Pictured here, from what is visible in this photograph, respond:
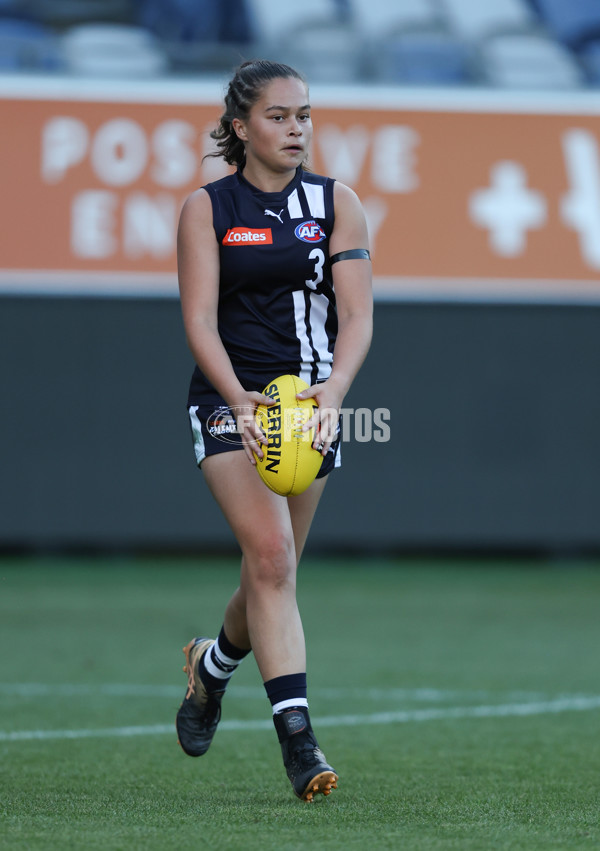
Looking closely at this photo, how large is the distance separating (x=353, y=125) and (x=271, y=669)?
367 inches

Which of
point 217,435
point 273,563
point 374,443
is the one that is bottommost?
point 374,443

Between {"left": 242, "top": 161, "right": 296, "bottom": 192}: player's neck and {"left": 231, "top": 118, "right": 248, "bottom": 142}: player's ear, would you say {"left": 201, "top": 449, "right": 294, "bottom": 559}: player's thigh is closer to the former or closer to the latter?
{"left": 242, "top": 161, "right": 296, "bottom": 192}: player's neck

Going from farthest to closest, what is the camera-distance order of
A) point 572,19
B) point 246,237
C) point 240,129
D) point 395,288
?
point 572,19, point 395,288, point 240,129, point 246,237

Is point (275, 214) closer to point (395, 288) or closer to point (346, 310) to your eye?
point (346, 310)

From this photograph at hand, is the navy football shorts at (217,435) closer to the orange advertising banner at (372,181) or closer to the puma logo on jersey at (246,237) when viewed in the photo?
the puma logo on jersey at (246,237)

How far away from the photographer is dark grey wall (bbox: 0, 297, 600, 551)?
40.0 feet

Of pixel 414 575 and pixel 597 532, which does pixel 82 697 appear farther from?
pixel 597 532

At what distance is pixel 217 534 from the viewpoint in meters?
12.4

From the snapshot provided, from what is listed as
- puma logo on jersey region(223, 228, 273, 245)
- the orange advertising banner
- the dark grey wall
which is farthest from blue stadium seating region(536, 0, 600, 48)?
puma logo on jersey region(223, 228, 273, 245)

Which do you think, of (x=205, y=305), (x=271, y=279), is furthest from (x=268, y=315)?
(x=205, y=305)

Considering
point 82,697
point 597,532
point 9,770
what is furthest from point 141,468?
point 9,770

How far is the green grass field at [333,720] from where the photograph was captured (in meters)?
3.55

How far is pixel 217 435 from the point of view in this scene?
4.16 m

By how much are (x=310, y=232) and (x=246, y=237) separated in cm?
21
